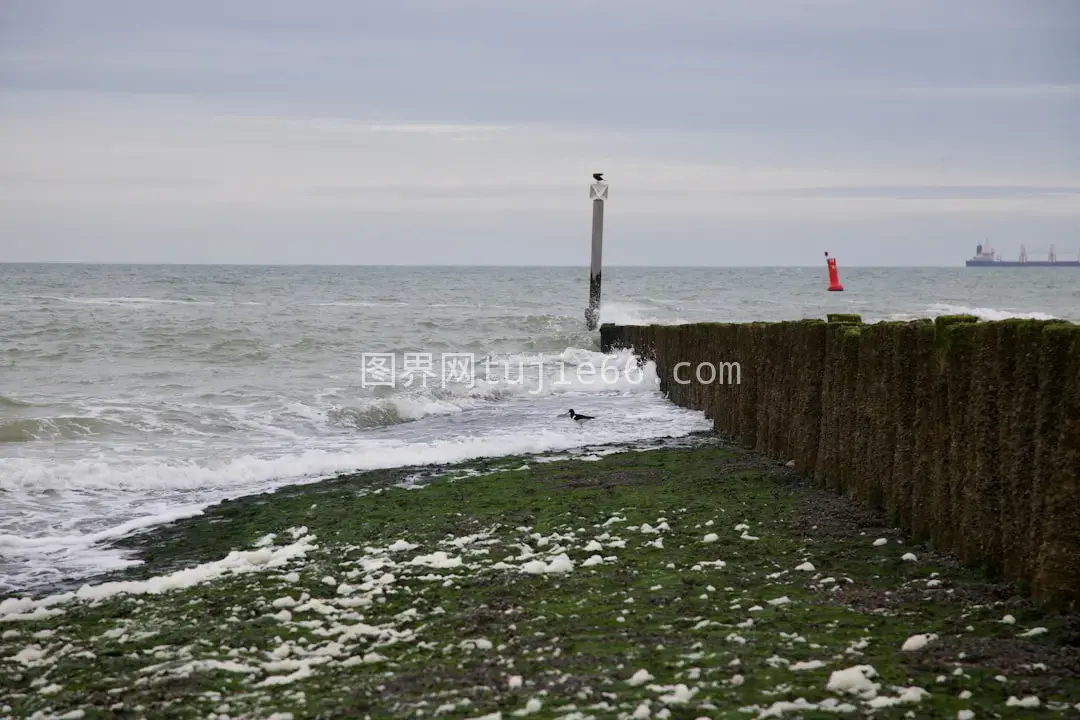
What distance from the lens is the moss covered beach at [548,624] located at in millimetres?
4500

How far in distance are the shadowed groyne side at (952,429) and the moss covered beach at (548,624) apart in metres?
0.23

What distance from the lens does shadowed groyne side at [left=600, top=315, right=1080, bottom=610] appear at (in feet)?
18.0

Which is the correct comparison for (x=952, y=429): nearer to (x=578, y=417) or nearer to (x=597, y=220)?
(x=578, y=417)

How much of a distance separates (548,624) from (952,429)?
2.88 meters

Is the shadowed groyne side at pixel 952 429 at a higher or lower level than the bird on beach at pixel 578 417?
higher

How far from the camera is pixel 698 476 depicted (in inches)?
393

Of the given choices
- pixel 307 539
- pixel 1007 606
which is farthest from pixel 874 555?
pixel 307 539

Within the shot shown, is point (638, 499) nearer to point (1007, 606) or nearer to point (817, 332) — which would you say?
point (817, 332)

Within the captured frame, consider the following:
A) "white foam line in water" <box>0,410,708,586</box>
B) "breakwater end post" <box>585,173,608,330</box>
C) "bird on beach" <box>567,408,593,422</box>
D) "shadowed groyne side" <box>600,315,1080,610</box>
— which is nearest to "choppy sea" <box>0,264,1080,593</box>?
"white foam line in water" <box>0,410,708,586</box>

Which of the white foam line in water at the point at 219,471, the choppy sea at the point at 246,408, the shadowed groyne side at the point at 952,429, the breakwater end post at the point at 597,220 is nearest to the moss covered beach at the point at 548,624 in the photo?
the shadowed groyne side at the point at 952,429

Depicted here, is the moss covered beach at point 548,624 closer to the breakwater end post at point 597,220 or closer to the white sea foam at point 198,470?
the white sea foam at point 198,470

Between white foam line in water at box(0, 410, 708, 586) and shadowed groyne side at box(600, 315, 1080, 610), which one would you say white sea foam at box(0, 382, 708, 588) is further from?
shadowed groyne side at box(600, 315, 1080, 610)

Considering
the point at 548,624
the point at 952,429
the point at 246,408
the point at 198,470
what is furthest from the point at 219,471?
the point at 952,429

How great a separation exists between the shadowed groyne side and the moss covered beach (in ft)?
0.76
